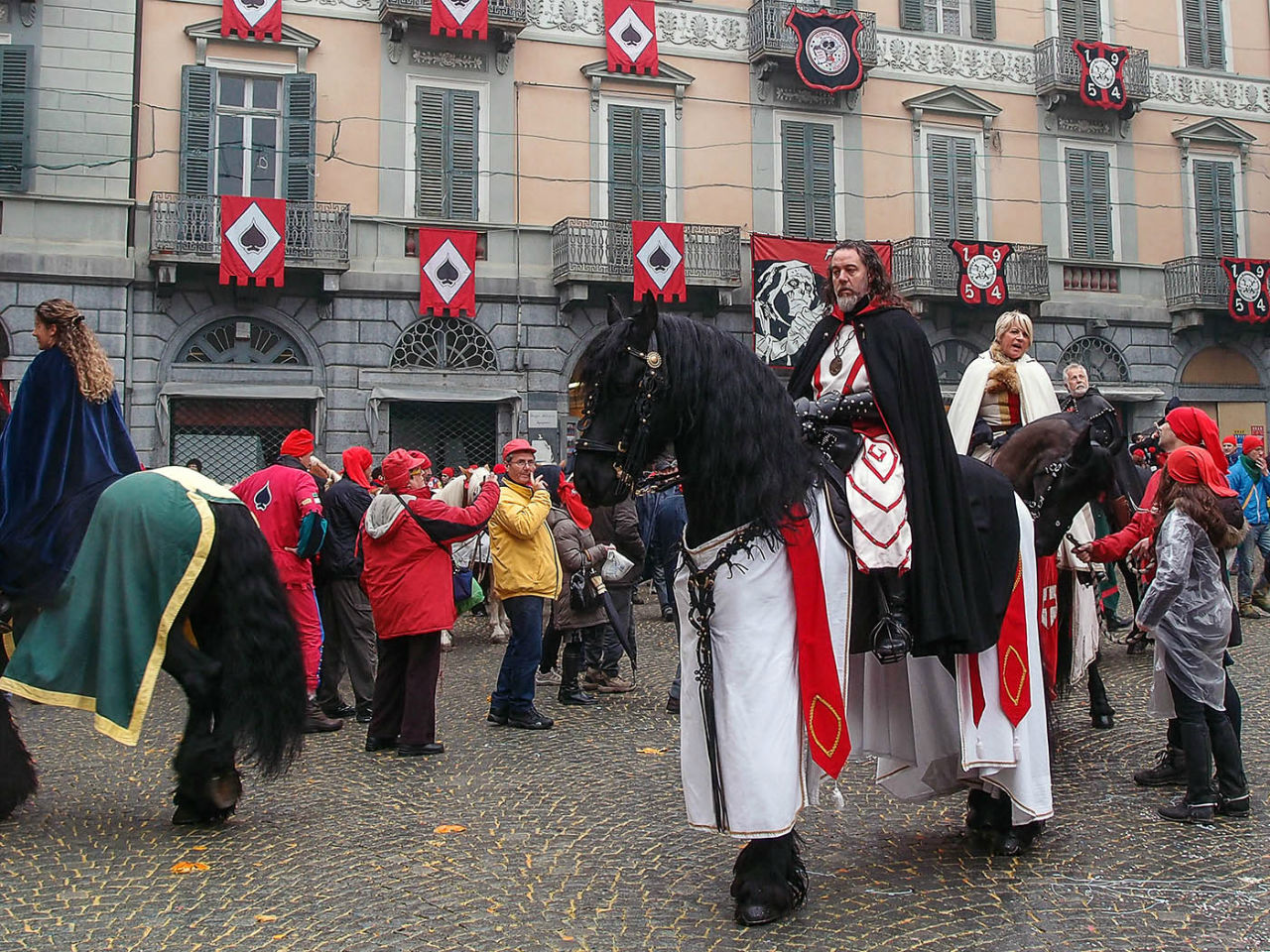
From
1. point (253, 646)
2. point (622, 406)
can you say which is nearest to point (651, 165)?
point (253, 646)

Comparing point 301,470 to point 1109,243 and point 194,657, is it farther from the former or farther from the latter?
point 1109,243

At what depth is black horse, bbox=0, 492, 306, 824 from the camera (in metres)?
4.93

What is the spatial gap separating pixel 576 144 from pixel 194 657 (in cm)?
1606

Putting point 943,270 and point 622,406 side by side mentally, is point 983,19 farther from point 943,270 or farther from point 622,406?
point 622,406

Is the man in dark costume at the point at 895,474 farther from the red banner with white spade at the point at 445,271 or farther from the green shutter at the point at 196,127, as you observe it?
the green shutter at the point at 196,127

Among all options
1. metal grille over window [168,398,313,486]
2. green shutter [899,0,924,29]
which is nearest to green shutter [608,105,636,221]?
green shutter [899,0,924,29]

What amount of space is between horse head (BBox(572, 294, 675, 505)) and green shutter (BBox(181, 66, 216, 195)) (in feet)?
52.1

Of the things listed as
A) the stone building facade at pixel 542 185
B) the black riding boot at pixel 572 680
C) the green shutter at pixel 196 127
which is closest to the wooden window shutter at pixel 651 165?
the stone building facade at pixel 542 185

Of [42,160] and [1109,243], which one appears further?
[1109,243]

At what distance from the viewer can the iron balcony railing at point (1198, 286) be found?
22.2 m

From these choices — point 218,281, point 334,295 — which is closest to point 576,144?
point 334,295

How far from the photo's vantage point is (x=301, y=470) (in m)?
7.86

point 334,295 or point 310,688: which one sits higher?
point 334,295

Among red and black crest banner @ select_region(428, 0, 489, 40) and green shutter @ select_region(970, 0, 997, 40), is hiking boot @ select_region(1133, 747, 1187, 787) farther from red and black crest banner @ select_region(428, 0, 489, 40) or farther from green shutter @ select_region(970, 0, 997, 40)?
green shutter @ select_region(970, 0, 997, 40)
